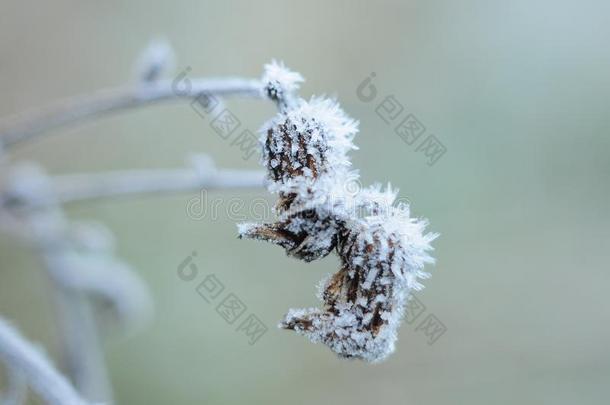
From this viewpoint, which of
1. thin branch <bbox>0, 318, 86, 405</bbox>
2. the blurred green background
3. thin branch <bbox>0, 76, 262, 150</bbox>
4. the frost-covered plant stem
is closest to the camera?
thin branch <bbox>0, 318, 86, 405</bbox>

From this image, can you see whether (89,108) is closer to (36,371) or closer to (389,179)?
(36,371)

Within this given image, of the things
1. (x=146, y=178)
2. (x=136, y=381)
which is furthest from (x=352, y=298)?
(x=136, y=381)

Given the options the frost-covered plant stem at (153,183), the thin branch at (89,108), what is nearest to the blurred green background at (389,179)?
the frost-covered plant stem at (153,183)

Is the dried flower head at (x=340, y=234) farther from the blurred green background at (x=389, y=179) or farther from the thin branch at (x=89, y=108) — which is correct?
the blurred green background at (x=389, y=179)

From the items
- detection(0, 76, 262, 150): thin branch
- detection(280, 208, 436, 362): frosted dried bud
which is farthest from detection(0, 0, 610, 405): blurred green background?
detection(280, 208, 436, 362): frosted dried bud

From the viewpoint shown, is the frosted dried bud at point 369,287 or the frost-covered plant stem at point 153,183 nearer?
the frosted dried bud at point 369,287

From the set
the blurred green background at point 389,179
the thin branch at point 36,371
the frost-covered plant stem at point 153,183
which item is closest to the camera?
the thin branch at point 36,371

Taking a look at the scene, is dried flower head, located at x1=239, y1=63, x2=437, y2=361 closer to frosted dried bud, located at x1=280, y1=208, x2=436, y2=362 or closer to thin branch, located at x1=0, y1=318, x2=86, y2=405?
frosted dried bud, located at x1=280, y1=208, x2=436, y2=362
